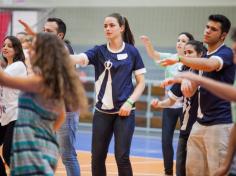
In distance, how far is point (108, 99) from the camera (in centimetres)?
631

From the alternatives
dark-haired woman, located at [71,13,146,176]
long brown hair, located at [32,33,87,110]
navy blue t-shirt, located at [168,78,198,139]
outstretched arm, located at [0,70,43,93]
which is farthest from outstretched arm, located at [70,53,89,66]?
outstretched arm, located at [0,70,43,93]

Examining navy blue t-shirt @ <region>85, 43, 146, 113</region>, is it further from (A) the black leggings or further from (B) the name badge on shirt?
(A) the black leggings

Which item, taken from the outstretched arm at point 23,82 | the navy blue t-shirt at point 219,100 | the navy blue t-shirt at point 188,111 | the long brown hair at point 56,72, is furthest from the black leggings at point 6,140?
the outstretched arm at point 23,82

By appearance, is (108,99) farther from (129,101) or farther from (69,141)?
(69,141)

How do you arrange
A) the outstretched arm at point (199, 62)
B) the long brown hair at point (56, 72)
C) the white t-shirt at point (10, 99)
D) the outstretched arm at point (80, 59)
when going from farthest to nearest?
the white t-shirt at point (10, 99) → the outstretched arm at point (80, 59) → the outstretched arm at point (199, 62) → the long brown hair at point (56, 72)

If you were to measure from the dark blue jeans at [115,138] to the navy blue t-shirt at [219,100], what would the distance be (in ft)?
2.79

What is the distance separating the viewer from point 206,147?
572cm

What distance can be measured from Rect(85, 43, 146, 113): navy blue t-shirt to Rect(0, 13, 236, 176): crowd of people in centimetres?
1

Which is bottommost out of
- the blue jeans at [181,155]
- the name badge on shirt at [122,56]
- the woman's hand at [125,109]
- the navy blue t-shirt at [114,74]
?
the blue jeans at [181,155]

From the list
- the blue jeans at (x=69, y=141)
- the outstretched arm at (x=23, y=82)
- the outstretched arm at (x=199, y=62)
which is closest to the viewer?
the outstretched arm at (x=23, y=82)

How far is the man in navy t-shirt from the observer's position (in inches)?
221

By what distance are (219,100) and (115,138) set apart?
1.23m

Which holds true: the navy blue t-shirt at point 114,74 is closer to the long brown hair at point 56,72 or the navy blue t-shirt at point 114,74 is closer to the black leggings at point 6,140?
the black leggings at point 6,140

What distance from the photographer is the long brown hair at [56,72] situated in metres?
4.26
